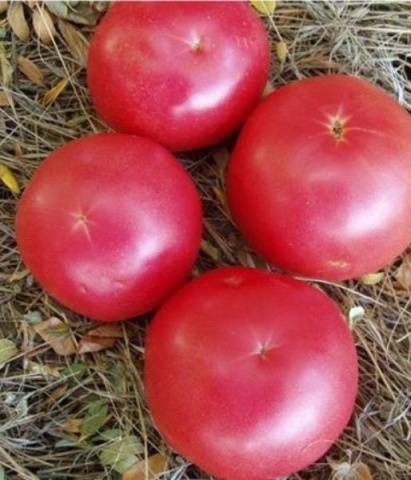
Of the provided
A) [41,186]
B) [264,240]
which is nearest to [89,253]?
[41,186]

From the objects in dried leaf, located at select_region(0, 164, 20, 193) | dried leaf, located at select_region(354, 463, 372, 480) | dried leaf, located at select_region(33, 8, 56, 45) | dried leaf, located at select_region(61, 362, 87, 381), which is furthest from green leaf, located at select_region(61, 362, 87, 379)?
dried leaf, located at select_region(33, 8, 56, 45)

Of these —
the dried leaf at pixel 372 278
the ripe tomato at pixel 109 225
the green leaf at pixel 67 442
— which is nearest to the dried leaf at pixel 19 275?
the ripe tomato at pixel 109 225

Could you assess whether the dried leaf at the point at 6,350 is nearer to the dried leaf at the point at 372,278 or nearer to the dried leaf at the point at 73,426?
the dried leaf at the point at 73,426

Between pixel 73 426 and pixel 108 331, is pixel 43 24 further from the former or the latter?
→ pixel 73 426

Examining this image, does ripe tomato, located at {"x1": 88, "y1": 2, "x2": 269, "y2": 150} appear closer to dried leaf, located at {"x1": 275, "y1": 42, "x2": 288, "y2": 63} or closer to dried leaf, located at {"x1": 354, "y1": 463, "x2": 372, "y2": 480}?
dried leaf, located at {"x1": 275, "y1": 42, "x2": 288, "y2": 63}

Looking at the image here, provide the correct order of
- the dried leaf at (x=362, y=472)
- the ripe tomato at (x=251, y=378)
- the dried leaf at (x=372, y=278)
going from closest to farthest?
1. the ripe tomato at (x=251, y=378)
2. the dried leaf at (x=362, y=472)
3. the dried leaf at (x=372, y=278)

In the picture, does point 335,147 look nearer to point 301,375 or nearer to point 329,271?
point 329,271
